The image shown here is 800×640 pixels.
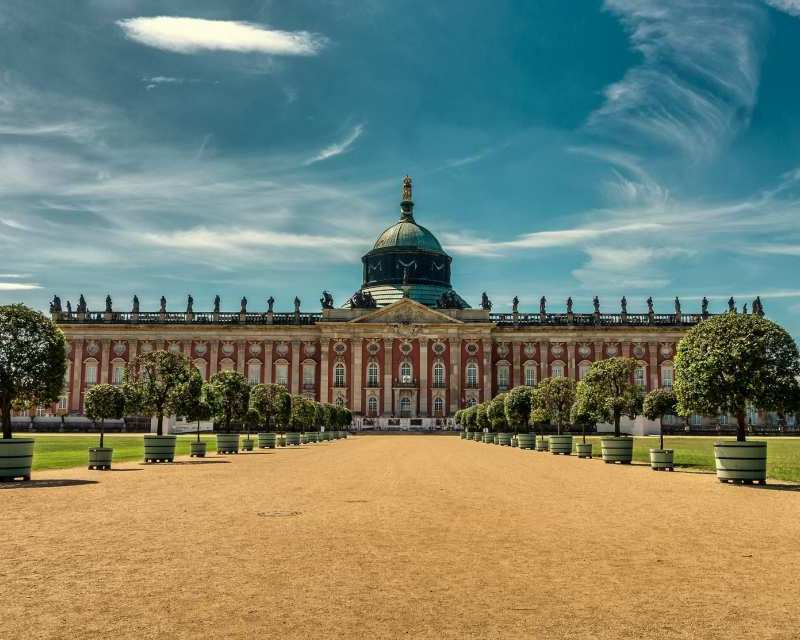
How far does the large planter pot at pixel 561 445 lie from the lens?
136ft

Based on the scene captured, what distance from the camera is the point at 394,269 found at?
363ft

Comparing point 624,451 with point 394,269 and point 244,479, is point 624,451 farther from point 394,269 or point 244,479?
point 394,269

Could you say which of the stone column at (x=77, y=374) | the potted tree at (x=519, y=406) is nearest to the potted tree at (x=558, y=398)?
the potted tree at (x=519, y=406)

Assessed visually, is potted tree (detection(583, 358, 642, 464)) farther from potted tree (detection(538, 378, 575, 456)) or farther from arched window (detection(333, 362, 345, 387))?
arched window (detection(333, 362, 345, 387))

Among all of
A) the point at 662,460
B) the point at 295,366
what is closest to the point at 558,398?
the point at 662,460

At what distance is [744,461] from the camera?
68.9 ft

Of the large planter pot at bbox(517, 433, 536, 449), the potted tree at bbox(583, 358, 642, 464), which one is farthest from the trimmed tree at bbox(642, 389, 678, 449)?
the large planter pot at bbox(517, 433, 536, 449)

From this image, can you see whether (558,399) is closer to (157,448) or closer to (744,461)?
(157,448)

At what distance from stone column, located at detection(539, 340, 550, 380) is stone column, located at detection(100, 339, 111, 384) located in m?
50.5

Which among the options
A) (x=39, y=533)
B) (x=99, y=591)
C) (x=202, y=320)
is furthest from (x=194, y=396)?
(x=202, y=320)

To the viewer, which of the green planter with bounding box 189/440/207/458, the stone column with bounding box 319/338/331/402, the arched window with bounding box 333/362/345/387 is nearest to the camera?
the green planter with bounding box 189/440/207/458

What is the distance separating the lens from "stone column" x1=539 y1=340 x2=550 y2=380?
326 feet

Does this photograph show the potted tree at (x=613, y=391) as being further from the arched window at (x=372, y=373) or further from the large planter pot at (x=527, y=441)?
the arched window at (x=372, y=373)

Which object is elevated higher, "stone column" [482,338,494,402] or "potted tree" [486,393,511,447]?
"stone column" [482,338,494,402]
